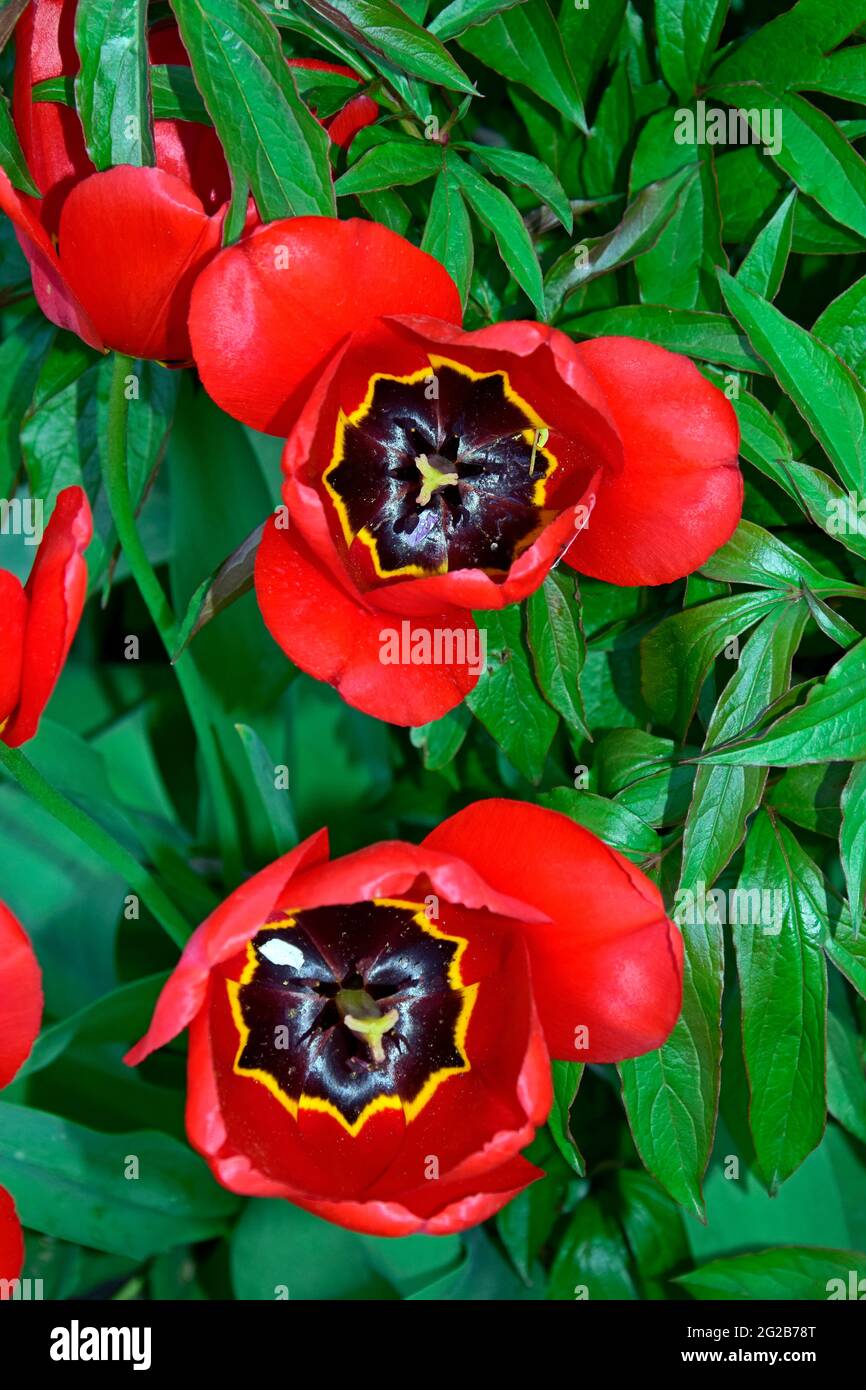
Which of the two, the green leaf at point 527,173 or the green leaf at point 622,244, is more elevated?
the green leaf at point 527,173

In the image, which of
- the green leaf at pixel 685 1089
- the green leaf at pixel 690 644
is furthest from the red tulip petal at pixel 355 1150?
the green leaf at pixel 690 644

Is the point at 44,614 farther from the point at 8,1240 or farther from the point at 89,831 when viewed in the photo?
the point at 8,1240

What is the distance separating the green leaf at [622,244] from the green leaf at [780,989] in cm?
31

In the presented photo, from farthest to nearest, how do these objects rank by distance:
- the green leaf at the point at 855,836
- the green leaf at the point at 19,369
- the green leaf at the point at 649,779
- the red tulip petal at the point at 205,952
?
the green leaf at the point at 19,369, the green leaf at the point at 649,779, the green leaf at the point at 855,836, the red tulip petal at the point at 205,952

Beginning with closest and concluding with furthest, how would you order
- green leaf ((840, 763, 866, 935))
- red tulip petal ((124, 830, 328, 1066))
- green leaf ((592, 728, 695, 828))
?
red tulip petal ((124, 830, 328, 1066))
green leaf ((840, 763, 866, 935))
green leaf ((592, 728, 695, 828))

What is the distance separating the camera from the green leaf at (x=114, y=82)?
655 millimetres

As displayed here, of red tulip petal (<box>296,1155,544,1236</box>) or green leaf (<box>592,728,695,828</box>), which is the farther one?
Answer: green leaf (<box>592,728,695,828</box>)

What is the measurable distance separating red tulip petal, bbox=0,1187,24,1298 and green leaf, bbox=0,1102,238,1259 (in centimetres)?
14

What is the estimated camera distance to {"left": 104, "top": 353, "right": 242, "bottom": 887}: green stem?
80cm

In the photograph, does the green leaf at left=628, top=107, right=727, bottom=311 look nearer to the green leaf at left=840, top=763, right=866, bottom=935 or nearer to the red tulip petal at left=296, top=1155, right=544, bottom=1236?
the green leaf at left=840, top=763, right=866, bottom=935

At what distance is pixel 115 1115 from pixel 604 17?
77cm

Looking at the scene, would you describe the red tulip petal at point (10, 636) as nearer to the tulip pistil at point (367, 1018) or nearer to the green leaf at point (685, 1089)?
the tulip pistil at point (367, 1018)

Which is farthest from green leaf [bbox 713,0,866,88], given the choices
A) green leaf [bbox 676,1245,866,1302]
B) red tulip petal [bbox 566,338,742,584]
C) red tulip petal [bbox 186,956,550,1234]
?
green leaf [bbox 676,1245,866,1302]
